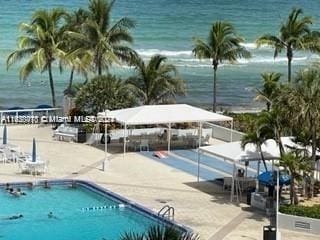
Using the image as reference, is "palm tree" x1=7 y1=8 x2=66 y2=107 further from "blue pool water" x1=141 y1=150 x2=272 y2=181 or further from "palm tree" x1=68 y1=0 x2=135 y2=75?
"blue pool water" x1=141 y1=150 x2=272 y2=181

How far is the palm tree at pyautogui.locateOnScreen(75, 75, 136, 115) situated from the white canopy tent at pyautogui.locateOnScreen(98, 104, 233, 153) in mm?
1656

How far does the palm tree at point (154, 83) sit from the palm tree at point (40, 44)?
175 inches

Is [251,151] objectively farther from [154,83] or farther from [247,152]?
[154,83]

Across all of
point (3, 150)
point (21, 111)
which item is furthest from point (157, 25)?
point (3, 150)

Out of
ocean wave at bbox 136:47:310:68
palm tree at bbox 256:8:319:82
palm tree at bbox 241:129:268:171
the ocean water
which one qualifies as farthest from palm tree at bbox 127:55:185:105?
ocean wave at bbox 136:47:310:68

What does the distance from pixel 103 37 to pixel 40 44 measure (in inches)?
136

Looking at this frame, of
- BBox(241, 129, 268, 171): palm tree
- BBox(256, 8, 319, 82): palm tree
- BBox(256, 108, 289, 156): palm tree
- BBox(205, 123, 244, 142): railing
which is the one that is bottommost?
BBox(205, 123, 244, 142): railing

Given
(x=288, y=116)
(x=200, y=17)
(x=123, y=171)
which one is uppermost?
(x=200, y=17)

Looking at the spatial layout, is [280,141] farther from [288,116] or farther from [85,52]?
[85,52]

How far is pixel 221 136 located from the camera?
35.4 m

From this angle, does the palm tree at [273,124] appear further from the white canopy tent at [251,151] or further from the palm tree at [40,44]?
the palm tree at [40,44]

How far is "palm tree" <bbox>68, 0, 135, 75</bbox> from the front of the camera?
3731cm

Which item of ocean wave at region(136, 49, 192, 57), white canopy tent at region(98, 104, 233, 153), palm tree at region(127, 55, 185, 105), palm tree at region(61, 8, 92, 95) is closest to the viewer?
white canopy tent at region(98, 104, 233, 153)

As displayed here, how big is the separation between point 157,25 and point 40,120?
68.1 m
